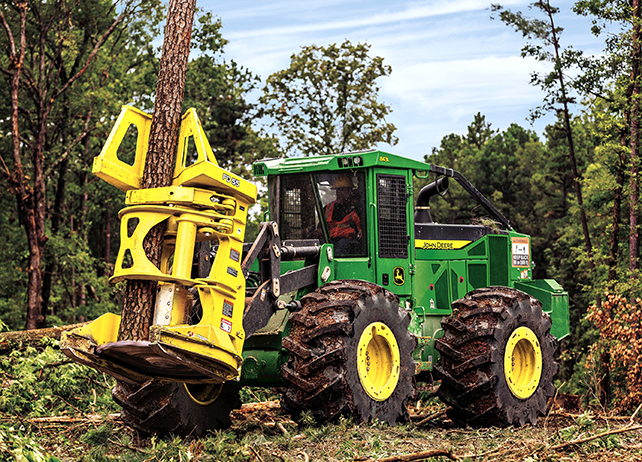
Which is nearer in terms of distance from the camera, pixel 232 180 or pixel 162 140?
pixel 232 180

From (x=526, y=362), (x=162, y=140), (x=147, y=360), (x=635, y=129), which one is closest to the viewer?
(x=147, y=360)

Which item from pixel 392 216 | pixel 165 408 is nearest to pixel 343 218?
pixel 392 216

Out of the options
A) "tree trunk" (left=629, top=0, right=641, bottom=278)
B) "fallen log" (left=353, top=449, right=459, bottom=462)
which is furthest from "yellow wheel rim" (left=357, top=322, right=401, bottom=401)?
"tree trunk" (left=629, top=0, right=641, bottom=278)

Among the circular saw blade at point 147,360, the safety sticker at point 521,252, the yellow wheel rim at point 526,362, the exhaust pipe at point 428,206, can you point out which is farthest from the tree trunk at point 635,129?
the circular saw blade at point 147,360

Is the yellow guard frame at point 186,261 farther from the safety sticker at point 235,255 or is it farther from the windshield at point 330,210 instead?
the windshield at point 330,210

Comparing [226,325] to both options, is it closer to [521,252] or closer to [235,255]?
[235,255]

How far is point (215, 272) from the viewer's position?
23.5 feet

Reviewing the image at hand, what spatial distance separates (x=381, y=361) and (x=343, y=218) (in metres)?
2.01

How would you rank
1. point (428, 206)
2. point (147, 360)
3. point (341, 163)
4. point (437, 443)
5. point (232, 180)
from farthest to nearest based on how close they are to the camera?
point (428, 206), point (341, 163), point (437, 443), point (232, 180), point (147, 360)

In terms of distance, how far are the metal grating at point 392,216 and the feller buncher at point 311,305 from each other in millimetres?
16

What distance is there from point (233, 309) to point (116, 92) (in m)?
26.7

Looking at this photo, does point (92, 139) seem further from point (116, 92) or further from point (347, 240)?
point (347, 240)

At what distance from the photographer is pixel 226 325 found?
23.3ft

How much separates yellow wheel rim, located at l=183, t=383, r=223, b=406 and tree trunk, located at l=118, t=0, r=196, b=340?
5.03 ft
